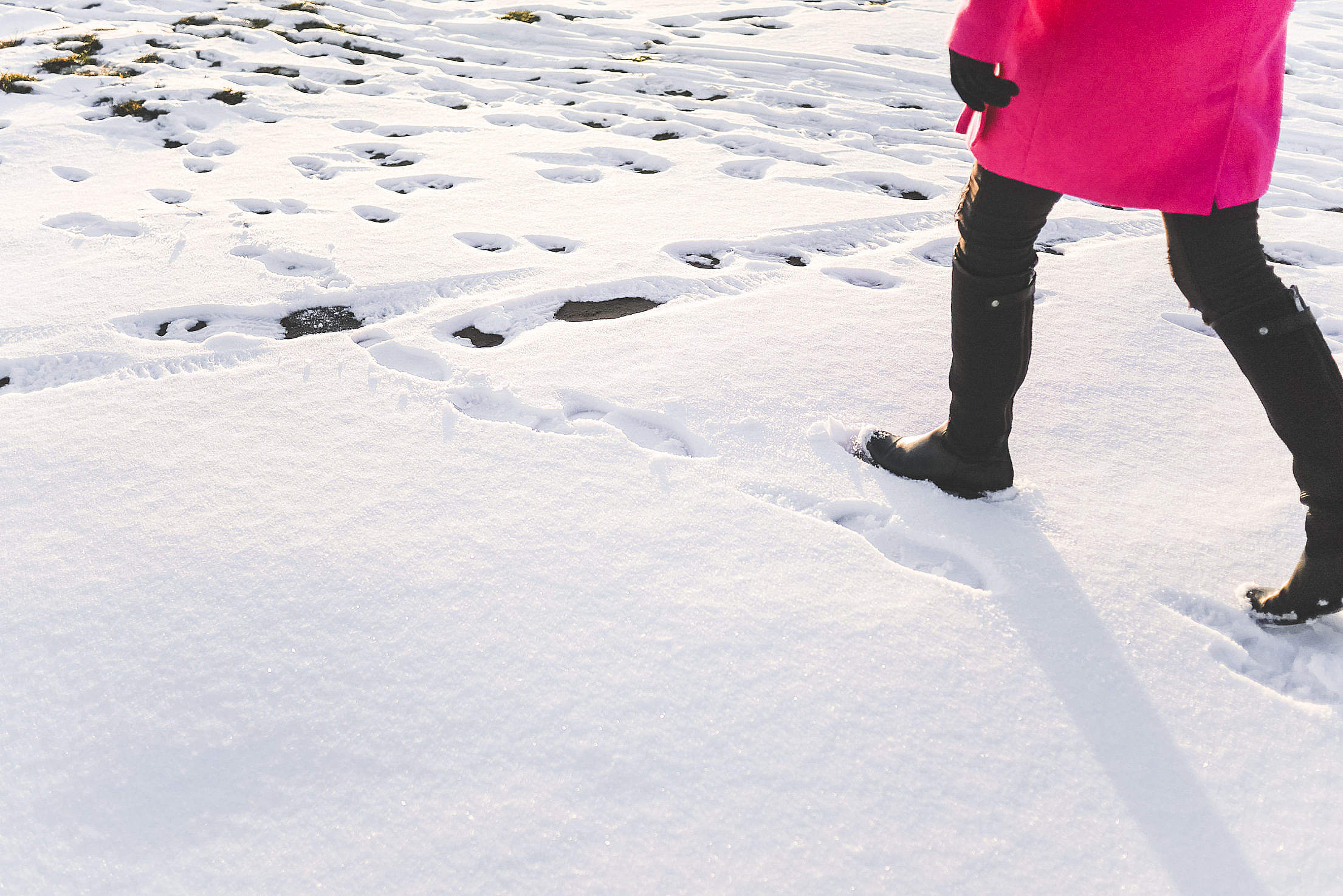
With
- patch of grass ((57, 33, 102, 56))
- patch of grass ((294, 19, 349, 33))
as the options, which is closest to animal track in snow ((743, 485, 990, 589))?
patch of grass ((57, 33, 102, 56))

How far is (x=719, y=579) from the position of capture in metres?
1.20

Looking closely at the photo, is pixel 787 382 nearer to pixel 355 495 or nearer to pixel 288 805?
pixel 355 495

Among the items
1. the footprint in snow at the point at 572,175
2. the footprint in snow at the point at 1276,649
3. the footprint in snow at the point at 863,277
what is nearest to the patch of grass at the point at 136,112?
the footprint in snow at the point at 572,175

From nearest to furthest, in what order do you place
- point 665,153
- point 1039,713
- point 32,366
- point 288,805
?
point 288,805 → point 1039,713 → point 32,366 → point 665,153

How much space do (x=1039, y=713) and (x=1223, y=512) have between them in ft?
2.03

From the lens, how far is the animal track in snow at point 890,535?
4.13 ft

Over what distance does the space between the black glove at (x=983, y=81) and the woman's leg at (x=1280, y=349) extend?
0.87 feet

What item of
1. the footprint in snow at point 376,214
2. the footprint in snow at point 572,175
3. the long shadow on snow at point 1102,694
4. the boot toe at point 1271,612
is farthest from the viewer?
the footprint in snow at point 572,175

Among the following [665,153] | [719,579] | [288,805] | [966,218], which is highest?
[966,218]

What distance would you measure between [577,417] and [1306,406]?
1093 millimetres

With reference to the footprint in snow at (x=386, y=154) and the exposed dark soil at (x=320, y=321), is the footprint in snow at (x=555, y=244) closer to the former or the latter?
the exposed dark soil at (x=320, y=321)

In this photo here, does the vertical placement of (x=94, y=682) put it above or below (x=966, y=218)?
below

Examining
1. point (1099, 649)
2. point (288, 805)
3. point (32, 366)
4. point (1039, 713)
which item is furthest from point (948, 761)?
point (32, 366)

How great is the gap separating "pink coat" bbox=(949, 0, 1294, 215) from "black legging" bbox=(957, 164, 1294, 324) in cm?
4
